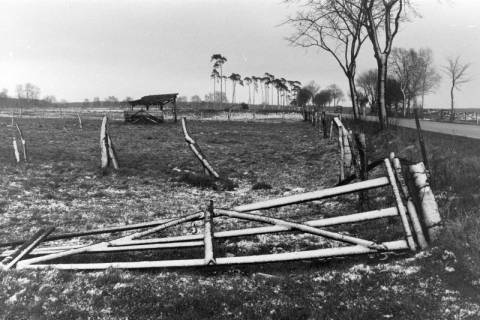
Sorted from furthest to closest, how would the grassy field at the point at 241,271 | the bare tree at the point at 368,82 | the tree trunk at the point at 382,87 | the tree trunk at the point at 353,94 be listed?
the bare tree at the point at 368,82
the tree trunk at the point at 353,94
the tree trunk at the point at 382,87
the grassy field at the point at 241,271

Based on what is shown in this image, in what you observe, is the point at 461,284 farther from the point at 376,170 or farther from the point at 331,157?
the point at 331,157

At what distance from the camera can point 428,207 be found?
5223 millimetres

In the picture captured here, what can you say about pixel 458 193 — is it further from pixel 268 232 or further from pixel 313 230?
pixel 268 232

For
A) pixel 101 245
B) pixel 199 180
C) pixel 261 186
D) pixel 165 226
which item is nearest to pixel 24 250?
pixel 101 245

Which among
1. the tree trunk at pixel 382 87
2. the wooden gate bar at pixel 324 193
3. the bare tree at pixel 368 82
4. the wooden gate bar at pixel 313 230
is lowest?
the wooden gate bar at pixel 313 230

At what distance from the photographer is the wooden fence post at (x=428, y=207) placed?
5156mm

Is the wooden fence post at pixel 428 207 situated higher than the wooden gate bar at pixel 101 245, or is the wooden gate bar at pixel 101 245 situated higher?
the wooden fence post at pixel 428 207

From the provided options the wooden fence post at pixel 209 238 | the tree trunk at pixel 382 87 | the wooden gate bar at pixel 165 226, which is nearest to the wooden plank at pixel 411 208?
the wooden fence post at pixel 209 238

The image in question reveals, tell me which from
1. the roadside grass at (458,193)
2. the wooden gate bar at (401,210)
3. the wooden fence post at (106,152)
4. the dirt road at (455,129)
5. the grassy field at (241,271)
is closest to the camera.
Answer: the grassy field at (241,271)

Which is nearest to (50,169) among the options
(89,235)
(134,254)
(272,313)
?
(89,235)

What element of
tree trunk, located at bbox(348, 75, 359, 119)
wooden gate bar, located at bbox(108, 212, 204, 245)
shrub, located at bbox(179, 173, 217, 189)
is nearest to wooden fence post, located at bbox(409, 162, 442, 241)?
wooden gate bar, located at bbox(108, 212, 204, 245)

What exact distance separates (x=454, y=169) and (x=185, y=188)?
254 inches

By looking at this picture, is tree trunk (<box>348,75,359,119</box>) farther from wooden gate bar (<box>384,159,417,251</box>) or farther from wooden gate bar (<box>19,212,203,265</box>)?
wooden gate bar (<box>19,212,203,265</box>)

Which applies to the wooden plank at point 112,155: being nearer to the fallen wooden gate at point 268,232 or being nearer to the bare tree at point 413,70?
the fallen wooden gate at point 268,232
